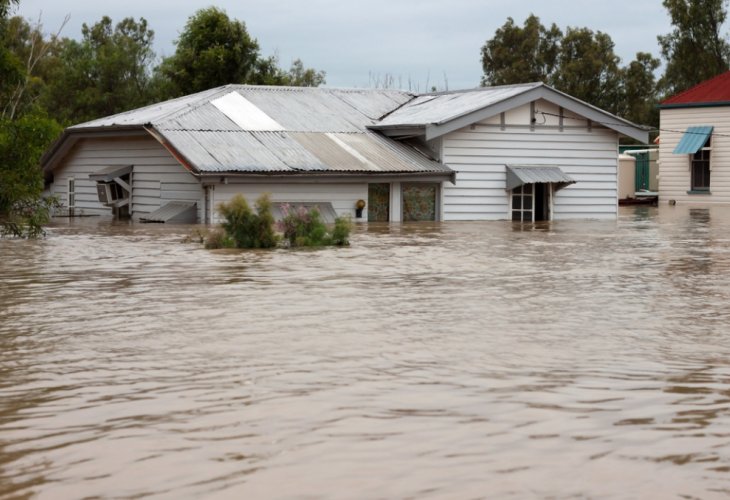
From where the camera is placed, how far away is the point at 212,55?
50.8 metres

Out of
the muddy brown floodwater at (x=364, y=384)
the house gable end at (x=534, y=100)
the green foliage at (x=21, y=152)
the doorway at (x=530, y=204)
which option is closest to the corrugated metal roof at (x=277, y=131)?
the house gable end at (x=534, y=100)

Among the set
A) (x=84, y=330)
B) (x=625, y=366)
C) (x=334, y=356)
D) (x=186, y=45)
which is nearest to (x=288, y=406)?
(x=334, y=356)

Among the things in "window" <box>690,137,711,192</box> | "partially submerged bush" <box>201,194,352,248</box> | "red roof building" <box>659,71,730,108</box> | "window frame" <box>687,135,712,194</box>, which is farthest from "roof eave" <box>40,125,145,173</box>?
"window" <box>690,137,711,192</box>

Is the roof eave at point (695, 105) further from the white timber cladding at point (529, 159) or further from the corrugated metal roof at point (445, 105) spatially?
the corrugated metal roof at point (445, 105)

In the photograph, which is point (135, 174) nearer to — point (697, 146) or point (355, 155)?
point (355, 155)

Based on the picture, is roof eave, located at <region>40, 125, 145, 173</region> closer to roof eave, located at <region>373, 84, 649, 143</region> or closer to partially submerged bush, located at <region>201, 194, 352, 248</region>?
roof eave, located at <region>373, 84, 649, 143</region>

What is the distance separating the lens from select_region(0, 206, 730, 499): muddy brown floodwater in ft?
23.0

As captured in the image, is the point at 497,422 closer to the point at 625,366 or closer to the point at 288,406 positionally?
the point at 288,406

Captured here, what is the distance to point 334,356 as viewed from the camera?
10891 mm

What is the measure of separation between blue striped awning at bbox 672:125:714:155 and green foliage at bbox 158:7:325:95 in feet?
56.3

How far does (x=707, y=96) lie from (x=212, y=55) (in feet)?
67.6

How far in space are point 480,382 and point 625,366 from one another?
146cm

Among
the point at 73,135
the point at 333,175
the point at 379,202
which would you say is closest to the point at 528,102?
the point at 379,202

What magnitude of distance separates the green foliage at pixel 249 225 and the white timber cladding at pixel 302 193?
7.79 m
